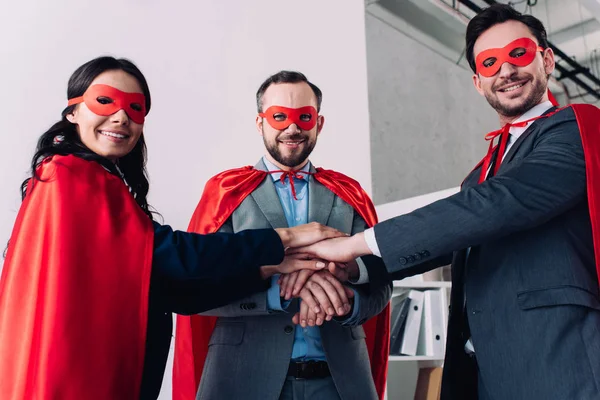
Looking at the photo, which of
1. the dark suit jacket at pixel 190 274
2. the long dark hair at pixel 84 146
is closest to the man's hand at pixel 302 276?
the dark suit jacket at pixel 190 274

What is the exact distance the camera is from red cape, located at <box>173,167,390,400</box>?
2391 millimetres

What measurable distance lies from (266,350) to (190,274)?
0.43 meters

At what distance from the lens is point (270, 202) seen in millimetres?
2385

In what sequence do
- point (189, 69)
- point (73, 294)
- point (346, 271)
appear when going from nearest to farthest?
point (73, 294), point (346, 271), point (189, 69)

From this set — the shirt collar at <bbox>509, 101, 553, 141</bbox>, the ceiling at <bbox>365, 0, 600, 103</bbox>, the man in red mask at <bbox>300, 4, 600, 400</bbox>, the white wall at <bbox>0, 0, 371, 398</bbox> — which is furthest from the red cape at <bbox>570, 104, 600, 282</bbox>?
the ceiling at <bbox>365, 0, 600, 103</bbox>

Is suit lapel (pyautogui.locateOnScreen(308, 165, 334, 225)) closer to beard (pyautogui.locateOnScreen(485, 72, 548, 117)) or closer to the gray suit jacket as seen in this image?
the gray suit jacket

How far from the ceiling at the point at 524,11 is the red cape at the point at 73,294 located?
627 centimetres

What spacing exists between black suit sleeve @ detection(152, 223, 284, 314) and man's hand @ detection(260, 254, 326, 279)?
7 cm

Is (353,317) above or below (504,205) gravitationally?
below

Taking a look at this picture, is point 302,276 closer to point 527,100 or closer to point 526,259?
point 526,259

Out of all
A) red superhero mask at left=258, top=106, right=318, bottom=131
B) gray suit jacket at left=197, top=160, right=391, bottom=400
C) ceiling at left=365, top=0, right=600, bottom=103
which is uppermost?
ceiling at left=365, top=0, right=600, bottom=103

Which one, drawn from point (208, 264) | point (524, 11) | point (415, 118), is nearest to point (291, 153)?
point (208, 264)

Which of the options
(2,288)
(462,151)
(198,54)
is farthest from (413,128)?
(2,288)

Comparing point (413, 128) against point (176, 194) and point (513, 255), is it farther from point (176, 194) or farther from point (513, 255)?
point (513, 255)
